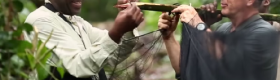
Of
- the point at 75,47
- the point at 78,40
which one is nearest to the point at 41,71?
the point at 75,47

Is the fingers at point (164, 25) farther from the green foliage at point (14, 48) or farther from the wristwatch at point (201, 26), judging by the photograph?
the green foliage at point (14, 48)

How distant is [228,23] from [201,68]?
0.29 metres

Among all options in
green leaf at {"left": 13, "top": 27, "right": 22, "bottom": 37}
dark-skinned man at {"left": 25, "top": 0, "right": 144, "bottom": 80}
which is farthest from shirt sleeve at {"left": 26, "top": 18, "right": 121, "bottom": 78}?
green leaf at {"left": 13, "top": 27, "right": 22, "bottom": 37}

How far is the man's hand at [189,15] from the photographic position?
2.81 m

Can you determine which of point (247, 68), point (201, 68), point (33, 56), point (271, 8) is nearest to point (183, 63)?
point (201, 68)

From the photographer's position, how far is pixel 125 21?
2.59 meters

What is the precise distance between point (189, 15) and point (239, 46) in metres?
0.36

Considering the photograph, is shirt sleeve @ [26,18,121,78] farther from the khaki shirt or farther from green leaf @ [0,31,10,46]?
green leaf @ [0,31,10,46]

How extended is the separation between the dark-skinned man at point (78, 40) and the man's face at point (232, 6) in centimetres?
47

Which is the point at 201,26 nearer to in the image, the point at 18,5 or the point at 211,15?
the point at 211,15

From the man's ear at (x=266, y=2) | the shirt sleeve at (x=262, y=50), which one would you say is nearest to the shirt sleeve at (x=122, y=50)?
the shirt sleeve at (x=262, y=50)

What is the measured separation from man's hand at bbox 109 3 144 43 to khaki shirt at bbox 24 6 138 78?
0.05 m

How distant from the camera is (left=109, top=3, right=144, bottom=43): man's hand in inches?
102

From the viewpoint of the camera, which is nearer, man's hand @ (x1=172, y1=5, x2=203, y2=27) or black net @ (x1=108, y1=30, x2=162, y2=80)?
man's hand @ (x1=172, y1=5, x2=203, y2=27)
